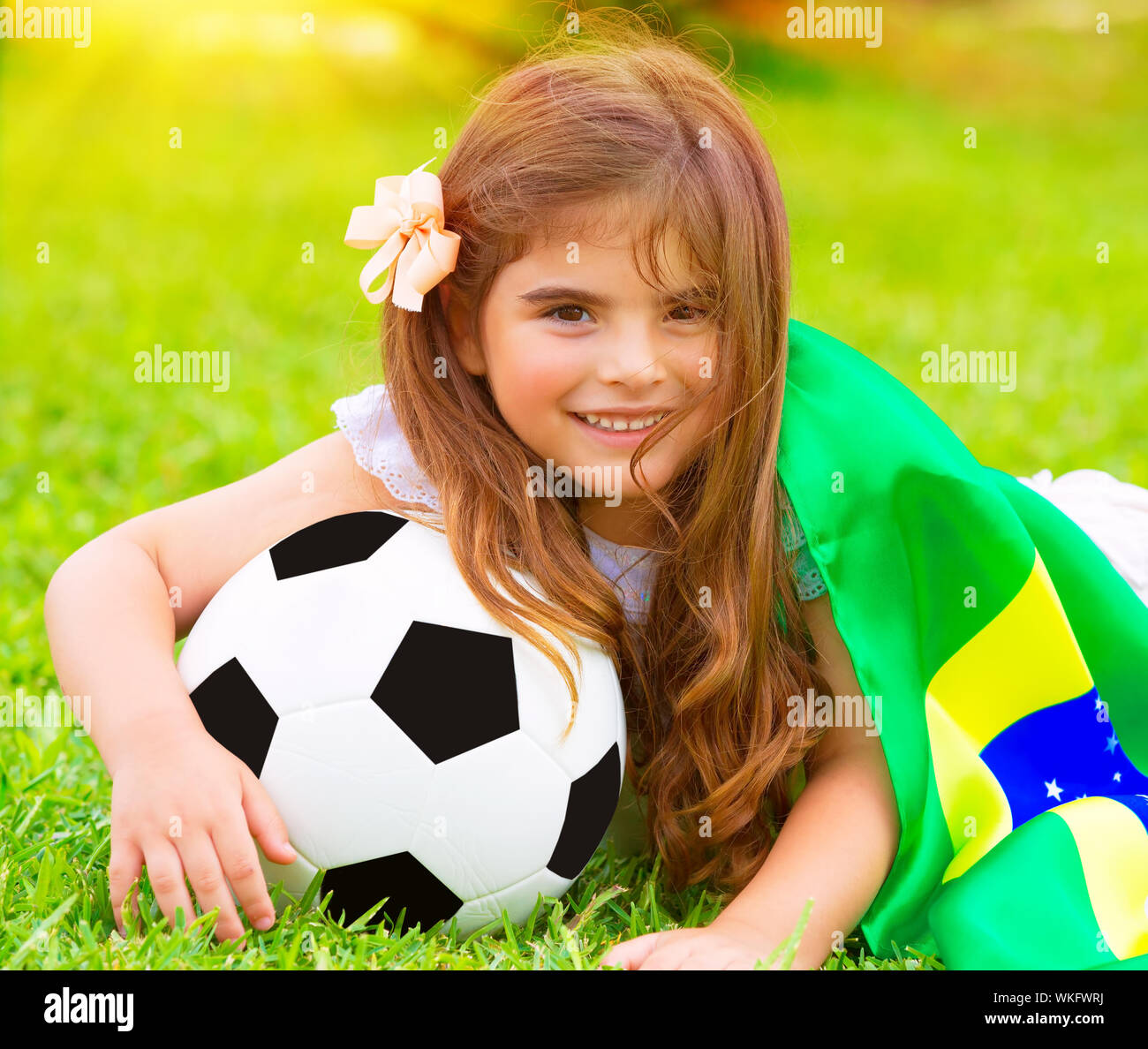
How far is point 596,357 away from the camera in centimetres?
171

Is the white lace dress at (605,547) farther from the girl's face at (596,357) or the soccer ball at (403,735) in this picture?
the soccer ball at (403,735)

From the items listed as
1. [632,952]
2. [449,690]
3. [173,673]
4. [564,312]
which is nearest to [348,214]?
[564,312]

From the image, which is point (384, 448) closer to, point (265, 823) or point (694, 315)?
point (694, 315)

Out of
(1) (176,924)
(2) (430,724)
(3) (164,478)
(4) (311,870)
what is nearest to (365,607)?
(2) (430,724)

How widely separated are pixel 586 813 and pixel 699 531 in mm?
429

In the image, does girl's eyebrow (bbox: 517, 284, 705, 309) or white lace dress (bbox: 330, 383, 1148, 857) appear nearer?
girl's eyebrow (bbox: 517, 284, 705, 309)

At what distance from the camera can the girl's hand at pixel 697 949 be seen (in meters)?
1.50

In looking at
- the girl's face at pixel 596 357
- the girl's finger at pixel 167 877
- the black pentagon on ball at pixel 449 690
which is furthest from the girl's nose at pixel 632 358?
the girl's finger at pixel 167 877

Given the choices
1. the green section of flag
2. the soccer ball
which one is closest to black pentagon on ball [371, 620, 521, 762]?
the soccer ball

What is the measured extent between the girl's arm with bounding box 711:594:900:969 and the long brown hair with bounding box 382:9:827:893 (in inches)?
1.8

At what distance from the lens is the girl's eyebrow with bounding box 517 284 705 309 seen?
1.68 metres

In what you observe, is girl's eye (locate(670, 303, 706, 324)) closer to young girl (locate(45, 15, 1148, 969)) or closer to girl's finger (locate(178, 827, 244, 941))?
young girl (locate(45, 15, 1148, 969))

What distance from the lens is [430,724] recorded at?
152 centimetres

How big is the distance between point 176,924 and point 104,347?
3216 millimetres
